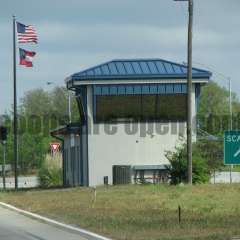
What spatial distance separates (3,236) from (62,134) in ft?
95.7

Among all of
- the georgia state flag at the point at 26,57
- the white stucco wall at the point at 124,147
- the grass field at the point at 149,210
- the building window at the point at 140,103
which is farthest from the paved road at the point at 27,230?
the georgia state flag at the point at 26,57

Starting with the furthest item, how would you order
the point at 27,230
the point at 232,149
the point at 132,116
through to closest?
the point at 132,116
the point at 27,230
the point at 232,149

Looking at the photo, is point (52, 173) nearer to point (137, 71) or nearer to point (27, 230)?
point (137, 71)

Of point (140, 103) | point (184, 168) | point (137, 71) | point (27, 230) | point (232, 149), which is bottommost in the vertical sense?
point (27, 230)

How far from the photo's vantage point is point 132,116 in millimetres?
42344

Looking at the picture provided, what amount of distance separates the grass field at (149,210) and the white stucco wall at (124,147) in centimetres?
773

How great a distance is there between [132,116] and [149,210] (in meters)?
19.1

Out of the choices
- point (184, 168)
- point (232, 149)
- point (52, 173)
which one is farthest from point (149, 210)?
point (52, 173)

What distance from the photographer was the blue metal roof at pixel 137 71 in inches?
1619

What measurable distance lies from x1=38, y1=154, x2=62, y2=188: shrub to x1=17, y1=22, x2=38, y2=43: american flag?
11503 mm

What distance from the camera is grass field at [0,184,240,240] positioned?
1791cm

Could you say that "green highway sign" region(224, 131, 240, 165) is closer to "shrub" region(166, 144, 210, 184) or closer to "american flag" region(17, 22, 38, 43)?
"shrub" region(166, 144, 210, 184)

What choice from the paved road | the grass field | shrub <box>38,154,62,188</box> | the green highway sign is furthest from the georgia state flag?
the green highway sign

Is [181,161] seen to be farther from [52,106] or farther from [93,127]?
[52,106]
